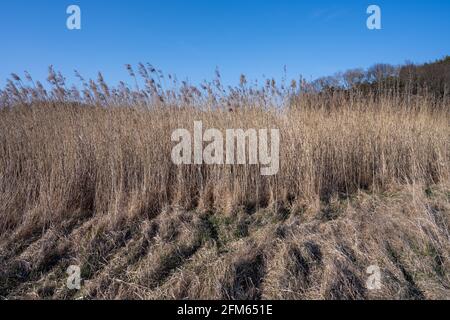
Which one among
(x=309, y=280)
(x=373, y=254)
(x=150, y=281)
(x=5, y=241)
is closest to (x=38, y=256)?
(x=5, y=241)

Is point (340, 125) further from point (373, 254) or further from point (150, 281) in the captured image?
point (150, 281)

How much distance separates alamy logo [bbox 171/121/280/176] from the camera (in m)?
3.79

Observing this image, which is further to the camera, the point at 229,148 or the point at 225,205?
the point at 229,148

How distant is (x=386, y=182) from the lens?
413 centimetres

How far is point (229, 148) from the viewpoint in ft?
12.6

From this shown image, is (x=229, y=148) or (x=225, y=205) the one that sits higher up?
(x=229, y=148)

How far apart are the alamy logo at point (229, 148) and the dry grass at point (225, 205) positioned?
0.31ft

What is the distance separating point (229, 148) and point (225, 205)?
664mm

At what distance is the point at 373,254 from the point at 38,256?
262 cm

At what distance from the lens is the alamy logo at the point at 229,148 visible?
3.79 meters

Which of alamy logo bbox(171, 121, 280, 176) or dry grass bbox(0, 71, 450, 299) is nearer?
dry grass bbox(0, 71, 450, 299)

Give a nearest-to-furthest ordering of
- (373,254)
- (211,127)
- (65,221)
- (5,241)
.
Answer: (373,254) → (5,241) → (65,221) → (211,127)

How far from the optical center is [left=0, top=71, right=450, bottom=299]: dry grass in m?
2.37

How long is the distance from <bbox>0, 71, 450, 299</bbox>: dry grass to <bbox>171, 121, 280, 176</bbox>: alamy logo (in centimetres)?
10
